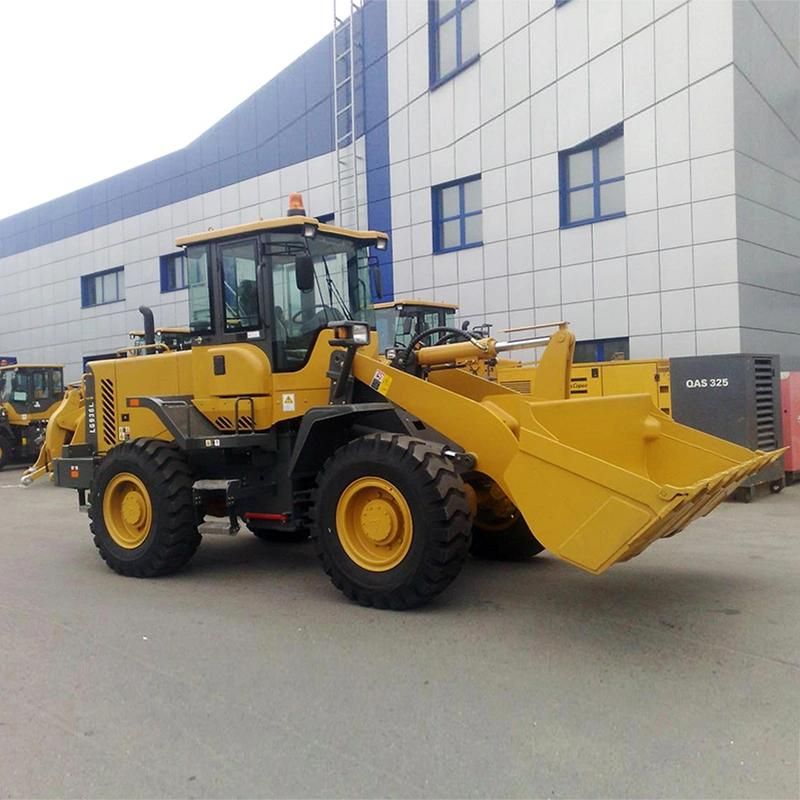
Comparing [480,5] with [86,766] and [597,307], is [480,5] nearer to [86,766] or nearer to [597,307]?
[597,307]

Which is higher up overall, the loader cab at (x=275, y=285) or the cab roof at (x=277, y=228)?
the cab roof at (x=277, y=228)

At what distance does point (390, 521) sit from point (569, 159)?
12.3 meters

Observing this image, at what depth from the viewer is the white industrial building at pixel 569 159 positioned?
13539 millimetres

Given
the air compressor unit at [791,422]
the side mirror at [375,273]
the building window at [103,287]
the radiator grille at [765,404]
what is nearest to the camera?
the side mirror at [375,273]

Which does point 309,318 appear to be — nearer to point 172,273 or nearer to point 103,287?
point 172,273

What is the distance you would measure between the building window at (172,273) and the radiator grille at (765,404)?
64.2 feet

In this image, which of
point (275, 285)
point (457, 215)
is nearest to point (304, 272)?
point (275, 285)

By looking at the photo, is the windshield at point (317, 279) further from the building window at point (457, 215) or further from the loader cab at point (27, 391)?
the loader cab at point (27, 391)

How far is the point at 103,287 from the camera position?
29.6 m

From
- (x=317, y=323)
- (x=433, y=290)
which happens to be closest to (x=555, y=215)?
(x=433, y=290)

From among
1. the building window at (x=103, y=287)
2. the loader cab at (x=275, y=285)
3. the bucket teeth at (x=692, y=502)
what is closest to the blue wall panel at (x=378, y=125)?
the loader cab at (x=275, y=285)

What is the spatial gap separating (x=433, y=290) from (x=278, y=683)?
14.8 meters

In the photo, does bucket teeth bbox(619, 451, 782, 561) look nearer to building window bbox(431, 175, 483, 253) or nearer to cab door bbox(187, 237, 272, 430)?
cab door bbox(187, 237, 272, 430)

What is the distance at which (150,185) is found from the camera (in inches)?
1069
